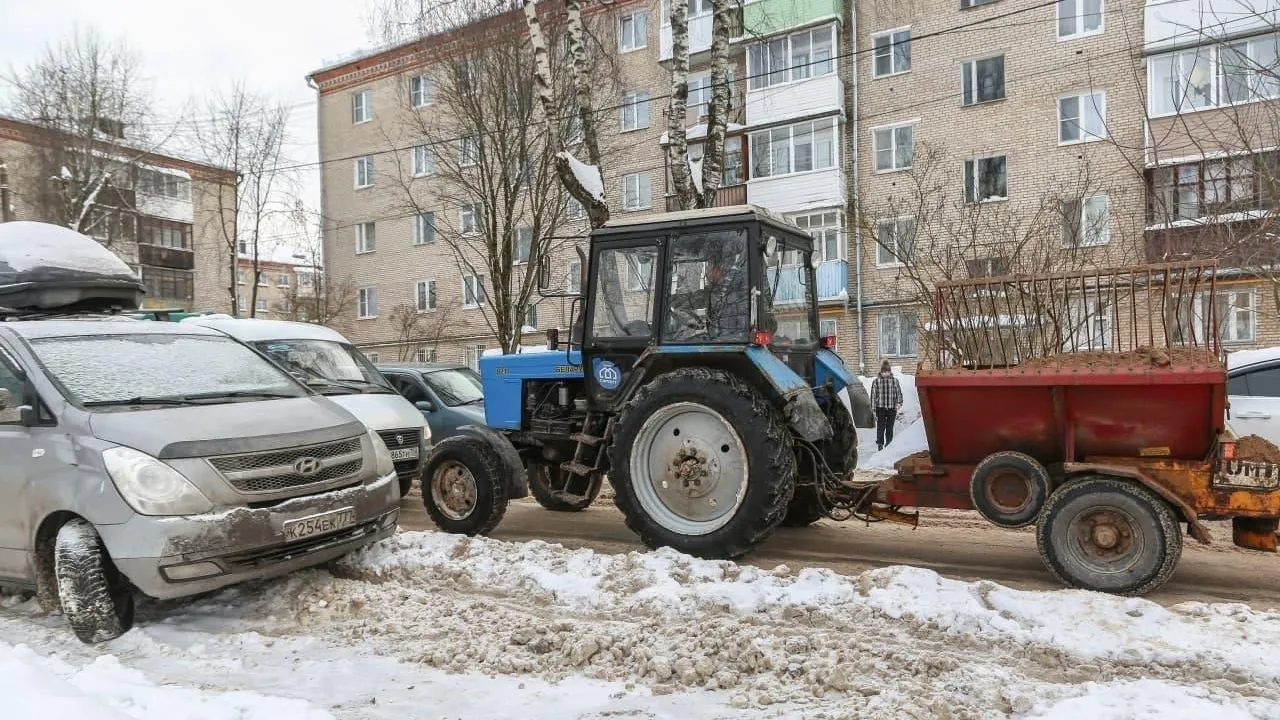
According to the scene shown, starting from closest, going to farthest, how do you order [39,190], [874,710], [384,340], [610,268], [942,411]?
[874,710]
[942,411]
[610,268]
[39,190]
[384,340]

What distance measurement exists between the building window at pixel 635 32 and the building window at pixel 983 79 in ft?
32.4

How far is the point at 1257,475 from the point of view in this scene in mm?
4734

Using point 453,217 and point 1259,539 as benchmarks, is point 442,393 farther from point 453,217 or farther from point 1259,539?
point 453,217

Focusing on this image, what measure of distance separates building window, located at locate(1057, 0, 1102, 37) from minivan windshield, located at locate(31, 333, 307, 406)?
2120 centimetres

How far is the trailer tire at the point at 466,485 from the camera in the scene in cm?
674

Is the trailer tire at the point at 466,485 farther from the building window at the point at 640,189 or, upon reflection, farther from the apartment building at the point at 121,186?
the building window at the point at 640,189

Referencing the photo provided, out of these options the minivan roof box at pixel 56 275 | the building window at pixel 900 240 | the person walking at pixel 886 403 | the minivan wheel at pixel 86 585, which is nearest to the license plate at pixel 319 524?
the minivan wheel at pixel 86 585

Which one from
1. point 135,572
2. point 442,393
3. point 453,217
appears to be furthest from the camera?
point 453,217

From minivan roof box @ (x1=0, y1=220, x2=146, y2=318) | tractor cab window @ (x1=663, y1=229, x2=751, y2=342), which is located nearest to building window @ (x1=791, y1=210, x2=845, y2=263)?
minivan roof box @ (x1=0, y1=220, x2=146, y2=318)

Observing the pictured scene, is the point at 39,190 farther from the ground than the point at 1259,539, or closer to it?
farther from the ground

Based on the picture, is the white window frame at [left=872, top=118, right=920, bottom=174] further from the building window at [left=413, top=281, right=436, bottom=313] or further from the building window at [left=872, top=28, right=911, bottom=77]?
the building window at [left=413, top=281, right=436, bottom=313]

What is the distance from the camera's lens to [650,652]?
396cm

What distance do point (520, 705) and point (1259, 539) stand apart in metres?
4.30

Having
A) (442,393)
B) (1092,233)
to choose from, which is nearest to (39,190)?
(442,393)
